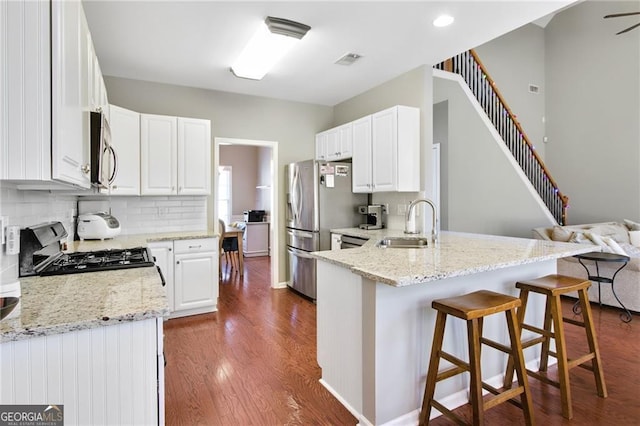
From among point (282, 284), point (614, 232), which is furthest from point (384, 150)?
point (614, 232)

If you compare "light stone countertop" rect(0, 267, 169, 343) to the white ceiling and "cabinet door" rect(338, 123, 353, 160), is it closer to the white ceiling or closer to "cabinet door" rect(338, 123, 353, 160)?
the white ceiling

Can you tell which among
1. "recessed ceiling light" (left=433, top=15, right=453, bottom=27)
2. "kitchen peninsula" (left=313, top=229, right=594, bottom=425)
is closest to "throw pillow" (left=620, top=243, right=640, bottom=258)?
"kitchen peninsula" (left=313, top=229, right=594, bottom=425)

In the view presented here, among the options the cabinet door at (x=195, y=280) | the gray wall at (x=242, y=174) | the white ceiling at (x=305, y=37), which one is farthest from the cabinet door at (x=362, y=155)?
the gray wall at (x=242, y=174)

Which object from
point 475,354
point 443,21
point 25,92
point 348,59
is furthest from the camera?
point 348,59

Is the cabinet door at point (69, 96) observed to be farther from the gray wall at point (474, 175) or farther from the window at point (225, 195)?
the window at point (225, 195)

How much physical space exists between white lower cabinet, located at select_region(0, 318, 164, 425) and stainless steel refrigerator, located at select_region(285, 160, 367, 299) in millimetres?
2945

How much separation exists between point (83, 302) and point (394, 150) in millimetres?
3024

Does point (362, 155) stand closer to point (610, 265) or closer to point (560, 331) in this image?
point (560, 331)

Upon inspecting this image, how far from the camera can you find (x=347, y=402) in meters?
2.00

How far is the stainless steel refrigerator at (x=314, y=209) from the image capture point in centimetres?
416

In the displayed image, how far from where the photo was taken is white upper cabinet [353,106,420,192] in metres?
3.56

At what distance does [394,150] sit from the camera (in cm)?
358

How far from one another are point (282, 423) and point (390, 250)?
50.1 inches

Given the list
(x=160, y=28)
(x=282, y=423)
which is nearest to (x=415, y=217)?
(x=282, y=423)
